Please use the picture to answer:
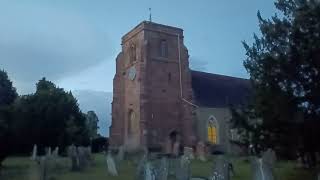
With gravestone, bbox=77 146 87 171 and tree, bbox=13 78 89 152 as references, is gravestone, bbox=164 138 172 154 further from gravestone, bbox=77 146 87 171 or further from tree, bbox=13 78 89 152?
gravestone, bbox=77 146 87 171

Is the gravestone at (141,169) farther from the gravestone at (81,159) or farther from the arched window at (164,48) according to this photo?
the arched window at (164,48)

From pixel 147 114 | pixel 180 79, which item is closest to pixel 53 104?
pixel 147 114

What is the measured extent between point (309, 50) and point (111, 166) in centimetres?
1031

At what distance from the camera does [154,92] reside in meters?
41.5

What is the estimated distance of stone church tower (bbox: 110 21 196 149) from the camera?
40500 mm

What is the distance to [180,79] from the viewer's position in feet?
143

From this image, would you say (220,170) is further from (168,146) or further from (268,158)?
(168,146)

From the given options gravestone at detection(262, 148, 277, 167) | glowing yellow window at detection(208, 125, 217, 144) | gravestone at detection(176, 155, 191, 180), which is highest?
glowing yellow window at detection(208, 125, 217, 144)

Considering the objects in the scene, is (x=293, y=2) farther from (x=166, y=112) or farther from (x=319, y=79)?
(x=166, y=112)

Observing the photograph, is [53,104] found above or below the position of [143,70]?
below

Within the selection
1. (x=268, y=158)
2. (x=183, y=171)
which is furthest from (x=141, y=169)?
(x=268, y=158)

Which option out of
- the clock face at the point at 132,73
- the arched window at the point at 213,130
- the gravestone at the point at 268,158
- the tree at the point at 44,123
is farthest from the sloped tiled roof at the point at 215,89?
the gravestone at the point at 268,158

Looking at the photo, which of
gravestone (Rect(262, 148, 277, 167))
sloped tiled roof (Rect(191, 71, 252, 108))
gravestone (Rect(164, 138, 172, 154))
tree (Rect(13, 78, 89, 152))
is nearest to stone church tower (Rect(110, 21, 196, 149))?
gravestone (Rect(164, 138, 172, 154))

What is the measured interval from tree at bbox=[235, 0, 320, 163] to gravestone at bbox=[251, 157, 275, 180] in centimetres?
549
